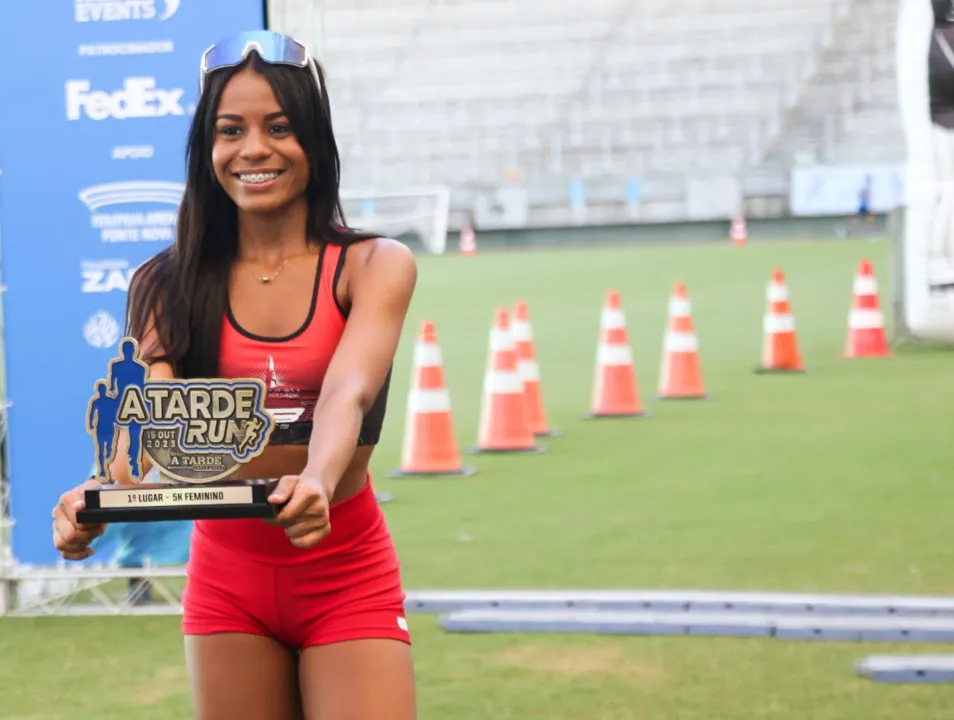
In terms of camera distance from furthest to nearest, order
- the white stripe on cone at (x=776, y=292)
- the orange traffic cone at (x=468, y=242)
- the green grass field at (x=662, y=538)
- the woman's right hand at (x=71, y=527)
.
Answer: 1. the orange traffic cone at (x=468, y=242)
2. the white stripe on cone at (x=776, y=292)
3. the green grass field at (x=662, y=538)
4. the woman's right hand at (x=71, y=527)

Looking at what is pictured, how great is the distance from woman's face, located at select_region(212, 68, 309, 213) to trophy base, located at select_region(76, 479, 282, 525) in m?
0.71

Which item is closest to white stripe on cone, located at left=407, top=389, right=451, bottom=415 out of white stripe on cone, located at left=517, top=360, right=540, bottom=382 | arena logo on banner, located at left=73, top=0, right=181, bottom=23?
white stripe on cone, located at left=517, top=360, right=540, bottom=382

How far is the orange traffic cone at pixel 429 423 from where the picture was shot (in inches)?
396

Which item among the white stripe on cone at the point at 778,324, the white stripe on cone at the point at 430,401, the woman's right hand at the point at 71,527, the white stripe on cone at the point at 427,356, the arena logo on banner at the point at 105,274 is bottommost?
the white stripe on cone at the point at 778,324

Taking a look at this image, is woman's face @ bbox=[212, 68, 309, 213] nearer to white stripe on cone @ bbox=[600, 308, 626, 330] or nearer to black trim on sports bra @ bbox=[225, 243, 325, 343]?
Result: black trim on sports bra @ bbox=[225, 243, 325, 343]

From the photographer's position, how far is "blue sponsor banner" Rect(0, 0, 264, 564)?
6727mm

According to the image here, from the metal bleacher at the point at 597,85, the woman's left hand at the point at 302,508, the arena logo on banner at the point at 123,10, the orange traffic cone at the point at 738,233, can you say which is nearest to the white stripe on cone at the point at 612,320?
the arena logo on banner at the point at 123,10

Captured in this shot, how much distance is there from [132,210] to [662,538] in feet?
9.44

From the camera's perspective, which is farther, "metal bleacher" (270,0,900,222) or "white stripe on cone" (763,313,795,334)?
"metal bleacher" (270,0,900,222)

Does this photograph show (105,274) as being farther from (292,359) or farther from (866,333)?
(866,333)

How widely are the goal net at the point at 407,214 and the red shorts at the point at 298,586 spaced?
32.8 m

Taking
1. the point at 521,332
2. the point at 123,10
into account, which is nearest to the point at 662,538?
the point at 123,10

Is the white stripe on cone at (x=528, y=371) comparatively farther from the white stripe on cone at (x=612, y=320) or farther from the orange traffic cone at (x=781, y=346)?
the orange traffic cone at (x=781, y=346)

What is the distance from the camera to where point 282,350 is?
10.5 feet
